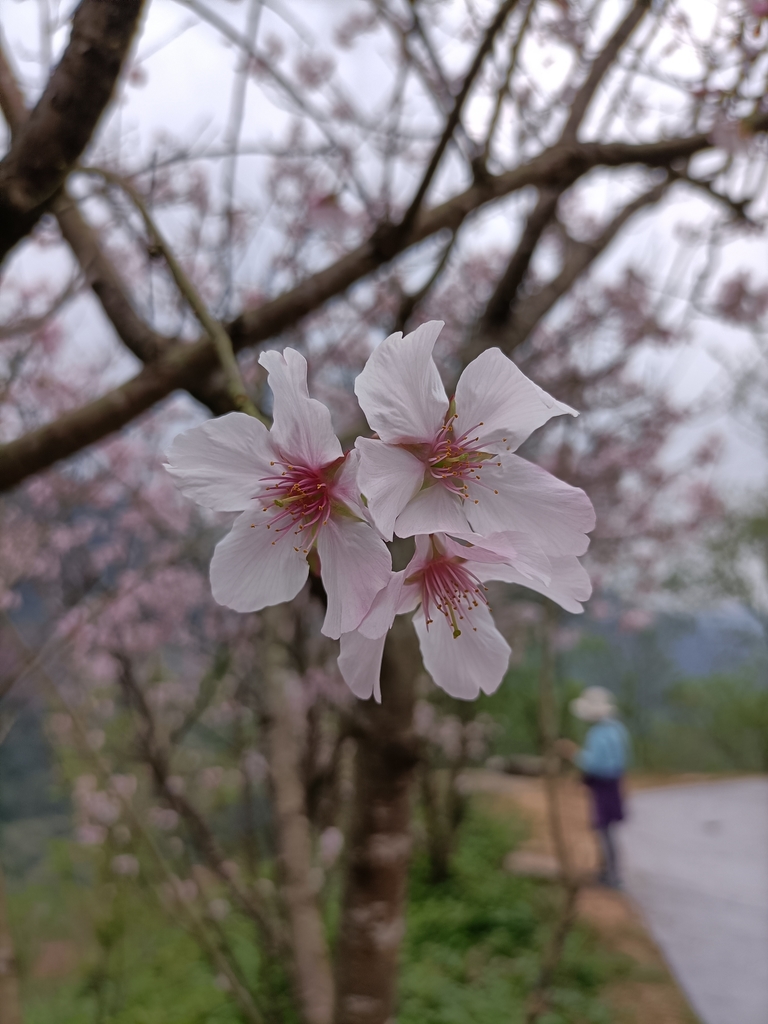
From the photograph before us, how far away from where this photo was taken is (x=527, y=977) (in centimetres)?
328

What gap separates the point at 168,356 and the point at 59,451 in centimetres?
19

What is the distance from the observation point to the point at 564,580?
376 millimetres

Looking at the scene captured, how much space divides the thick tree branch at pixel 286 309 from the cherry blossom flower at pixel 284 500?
41 centimetres

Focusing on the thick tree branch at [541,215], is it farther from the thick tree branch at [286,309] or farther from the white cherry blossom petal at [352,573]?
the white cherry blossom petal at [352,573]

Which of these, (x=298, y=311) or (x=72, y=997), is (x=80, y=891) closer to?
(x=72, y=997)

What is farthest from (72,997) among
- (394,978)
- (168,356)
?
(168,356)

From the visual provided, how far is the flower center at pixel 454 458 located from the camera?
1.25 ft

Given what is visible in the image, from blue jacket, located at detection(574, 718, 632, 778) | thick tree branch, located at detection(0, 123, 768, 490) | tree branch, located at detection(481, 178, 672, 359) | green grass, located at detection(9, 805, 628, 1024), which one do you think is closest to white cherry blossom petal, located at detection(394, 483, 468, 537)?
thick tree branch, located at detection(0, 123, 768, 490)

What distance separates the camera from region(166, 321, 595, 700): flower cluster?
0.34m

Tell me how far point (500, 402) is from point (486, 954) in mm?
4005

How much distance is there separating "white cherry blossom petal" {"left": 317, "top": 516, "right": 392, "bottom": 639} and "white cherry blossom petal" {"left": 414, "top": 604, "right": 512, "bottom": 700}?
0.08m

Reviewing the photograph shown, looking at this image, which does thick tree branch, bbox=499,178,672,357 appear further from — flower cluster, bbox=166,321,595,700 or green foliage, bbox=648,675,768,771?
green foliage, bbox=648,675,768,771

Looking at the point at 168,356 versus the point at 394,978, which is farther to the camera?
the point at 394,978

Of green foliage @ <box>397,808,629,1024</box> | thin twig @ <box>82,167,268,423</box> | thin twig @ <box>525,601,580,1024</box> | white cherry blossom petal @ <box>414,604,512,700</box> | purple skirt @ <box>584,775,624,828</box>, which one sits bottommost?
green foliage @ <box>397,808,629,1024</box>
